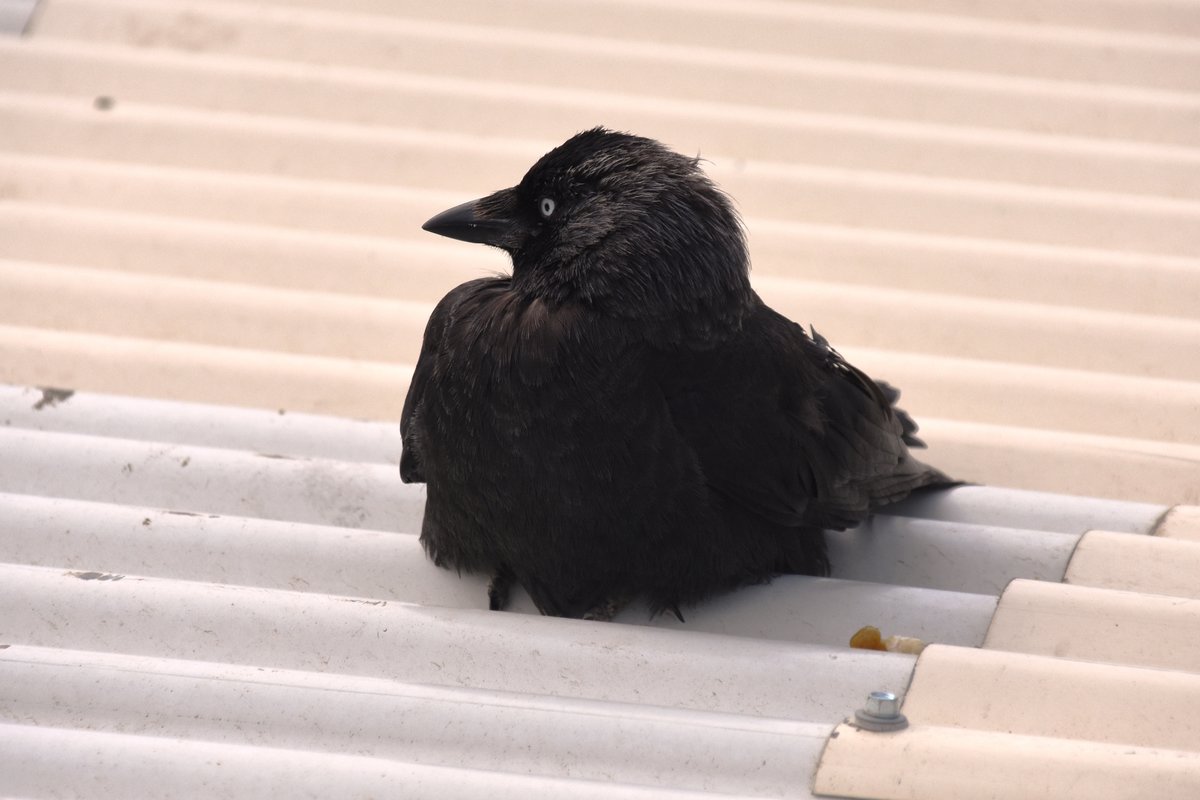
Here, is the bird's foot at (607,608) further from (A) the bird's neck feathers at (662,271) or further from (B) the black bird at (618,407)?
(A) the bird's neck feathers at (662,271)

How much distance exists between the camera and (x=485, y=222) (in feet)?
10.5

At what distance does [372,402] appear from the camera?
3.95 meters

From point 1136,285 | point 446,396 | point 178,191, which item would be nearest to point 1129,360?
point 1136,285

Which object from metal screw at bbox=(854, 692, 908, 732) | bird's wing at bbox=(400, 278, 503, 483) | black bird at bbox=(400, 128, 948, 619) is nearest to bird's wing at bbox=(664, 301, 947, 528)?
black bird at bbox=(400, 128, 948, 619)

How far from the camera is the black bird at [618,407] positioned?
2.86 metres

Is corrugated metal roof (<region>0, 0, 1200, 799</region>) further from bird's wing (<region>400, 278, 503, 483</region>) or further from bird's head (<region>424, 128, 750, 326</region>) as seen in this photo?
bird's head (<region>424, 128, 750, 326</region>)

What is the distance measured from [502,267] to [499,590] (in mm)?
2023

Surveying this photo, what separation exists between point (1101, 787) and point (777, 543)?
1.00 meters

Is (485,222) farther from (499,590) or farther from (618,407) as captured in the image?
(499,590)

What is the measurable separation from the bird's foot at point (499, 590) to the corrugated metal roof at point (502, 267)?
4cm

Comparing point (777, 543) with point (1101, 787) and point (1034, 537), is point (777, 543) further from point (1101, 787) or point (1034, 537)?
point (1101, 787)

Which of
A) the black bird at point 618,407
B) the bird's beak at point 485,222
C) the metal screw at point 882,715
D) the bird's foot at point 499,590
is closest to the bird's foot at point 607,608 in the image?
the black bird at point 618,407

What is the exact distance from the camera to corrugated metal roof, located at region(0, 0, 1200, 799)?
246 centimetres

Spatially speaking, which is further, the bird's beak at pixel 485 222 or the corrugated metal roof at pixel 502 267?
the bird's beak at pixel 485 222
